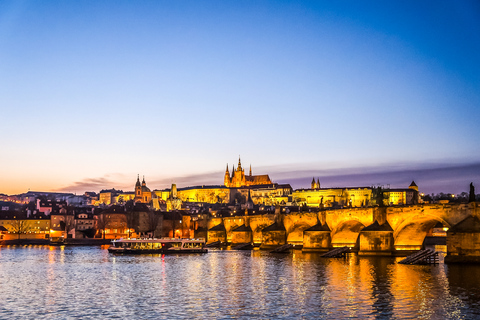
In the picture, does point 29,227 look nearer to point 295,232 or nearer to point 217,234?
point 217,234

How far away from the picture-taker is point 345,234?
7344 cm

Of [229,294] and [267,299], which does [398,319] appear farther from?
[229,294]

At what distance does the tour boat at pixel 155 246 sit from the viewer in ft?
260

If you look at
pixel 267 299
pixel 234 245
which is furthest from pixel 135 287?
pixel 234 245

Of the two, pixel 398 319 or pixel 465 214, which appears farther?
pixel 465 214

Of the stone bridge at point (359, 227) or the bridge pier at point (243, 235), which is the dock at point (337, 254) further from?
the bridge pier at point (243, 235)

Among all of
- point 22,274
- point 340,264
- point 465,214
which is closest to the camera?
point 22,274

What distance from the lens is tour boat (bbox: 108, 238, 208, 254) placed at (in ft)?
Answer: 260

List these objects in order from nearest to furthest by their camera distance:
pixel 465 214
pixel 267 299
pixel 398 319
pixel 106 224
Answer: pixel 398 319 → pixel 267 299 → pixel 465 214 → pixel 106 224

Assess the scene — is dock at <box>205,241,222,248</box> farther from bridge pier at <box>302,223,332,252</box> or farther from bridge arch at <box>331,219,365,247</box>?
bridge arch at <box>331,219,365,247</box>

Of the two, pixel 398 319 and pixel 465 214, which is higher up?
pixel 465 214

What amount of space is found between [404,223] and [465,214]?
7963 mm

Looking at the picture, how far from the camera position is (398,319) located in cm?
2555

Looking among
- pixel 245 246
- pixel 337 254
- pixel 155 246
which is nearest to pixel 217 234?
pixel 245 246
